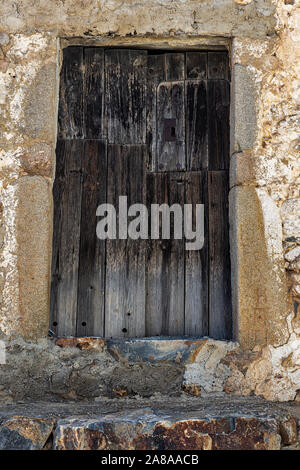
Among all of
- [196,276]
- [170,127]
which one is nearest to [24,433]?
[196,276]

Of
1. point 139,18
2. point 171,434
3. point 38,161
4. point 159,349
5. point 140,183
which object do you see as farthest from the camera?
point 140,183

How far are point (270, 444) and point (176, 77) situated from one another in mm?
2160

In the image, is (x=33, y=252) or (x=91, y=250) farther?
(x=91, y=250)

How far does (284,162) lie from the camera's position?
10.1ft

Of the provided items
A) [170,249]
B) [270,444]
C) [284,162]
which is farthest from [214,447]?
[284,162]

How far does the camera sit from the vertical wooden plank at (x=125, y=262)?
3.19 meters

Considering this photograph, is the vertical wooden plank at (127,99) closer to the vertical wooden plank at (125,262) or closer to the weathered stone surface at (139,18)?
the vertical wooden plank at (125,262)

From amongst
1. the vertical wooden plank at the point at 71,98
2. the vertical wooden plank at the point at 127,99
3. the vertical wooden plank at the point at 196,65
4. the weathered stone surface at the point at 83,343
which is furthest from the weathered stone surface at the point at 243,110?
the weathered stone surface at the point at 83,343

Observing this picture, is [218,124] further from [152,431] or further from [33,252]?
[152,431]

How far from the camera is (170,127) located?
3.38 metres

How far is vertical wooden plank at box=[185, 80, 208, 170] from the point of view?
334cm

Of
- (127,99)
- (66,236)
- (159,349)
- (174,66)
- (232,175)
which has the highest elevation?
(174,66)

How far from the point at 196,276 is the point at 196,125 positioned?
0.92m

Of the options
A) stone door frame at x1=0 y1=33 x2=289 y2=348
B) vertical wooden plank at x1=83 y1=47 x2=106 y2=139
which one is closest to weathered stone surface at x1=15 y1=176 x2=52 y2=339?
stone door frame at x1=0 y1=33 x2=289 y2=348
